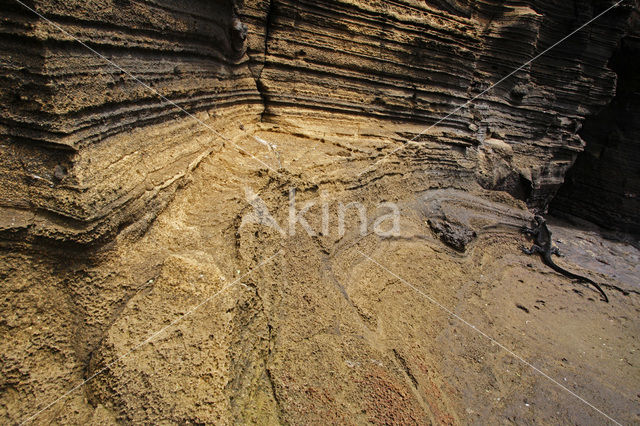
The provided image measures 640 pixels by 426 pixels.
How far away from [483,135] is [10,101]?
7396 mm

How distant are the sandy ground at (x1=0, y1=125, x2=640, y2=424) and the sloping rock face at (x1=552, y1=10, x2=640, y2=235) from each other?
5965 millimetres

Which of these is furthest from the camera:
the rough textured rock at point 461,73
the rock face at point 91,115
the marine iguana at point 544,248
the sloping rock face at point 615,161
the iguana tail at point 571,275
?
the sloping rock face at point 615,161

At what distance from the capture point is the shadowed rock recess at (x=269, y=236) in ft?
6.73

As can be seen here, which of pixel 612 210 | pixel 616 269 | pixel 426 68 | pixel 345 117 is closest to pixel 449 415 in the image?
pixel 345 117

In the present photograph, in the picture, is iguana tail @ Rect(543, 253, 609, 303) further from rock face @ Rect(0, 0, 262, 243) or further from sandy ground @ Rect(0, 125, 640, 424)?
rock face @ Rect(0, 0, 262, 243)

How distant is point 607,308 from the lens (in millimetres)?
5469

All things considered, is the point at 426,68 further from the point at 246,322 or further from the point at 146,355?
the point at 146,355

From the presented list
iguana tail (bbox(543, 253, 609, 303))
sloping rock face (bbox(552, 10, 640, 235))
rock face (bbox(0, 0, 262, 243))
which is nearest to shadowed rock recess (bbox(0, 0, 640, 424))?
rock face (bbox(0, 0, 262, 243))

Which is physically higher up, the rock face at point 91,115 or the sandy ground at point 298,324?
the rock face at point 91,115

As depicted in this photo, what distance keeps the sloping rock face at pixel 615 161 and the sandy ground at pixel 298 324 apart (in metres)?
5.97

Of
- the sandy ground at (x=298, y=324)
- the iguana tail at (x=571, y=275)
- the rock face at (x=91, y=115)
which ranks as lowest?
the iguana tail at (x=571, y=275)

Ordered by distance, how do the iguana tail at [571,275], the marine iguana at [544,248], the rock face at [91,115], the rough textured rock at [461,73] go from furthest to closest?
the marine iguana at [544,248] → the iguana tail at [571,275] → the rough textured rock at [461,73] → the rock face at [91,115]

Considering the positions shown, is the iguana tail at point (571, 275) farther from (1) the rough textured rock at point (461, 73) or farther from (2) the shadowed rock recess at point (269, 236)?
(1) the rough textured rock at point (461, 73)

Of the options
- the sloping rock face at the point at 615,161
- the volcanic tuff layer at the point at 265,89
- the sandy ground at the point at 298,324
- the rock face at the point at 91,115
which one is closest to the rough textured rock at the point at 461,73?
the volcanic tuff layer at the point at 265,89
